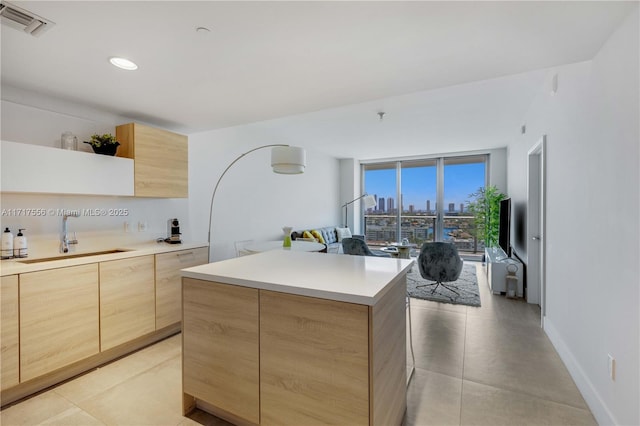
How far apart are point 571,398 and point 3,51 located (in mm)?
4307

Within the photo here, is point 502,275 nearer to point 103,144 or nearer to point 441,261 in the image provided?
point 441,261

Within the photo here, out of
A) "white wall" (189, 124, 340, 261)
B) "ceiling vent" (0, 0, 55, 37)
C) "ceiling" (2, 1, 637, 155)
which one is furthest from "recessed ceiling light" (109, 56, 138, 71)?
"white wall" (189, 124, 340, 261)

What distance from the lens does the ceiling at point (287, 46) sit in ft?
4.89

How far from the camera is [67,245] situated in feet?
8.57

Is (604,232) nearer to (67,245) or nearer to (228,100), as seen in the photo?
(228,100)

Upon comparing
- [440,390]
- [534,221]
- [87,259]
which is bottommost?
[440,390]

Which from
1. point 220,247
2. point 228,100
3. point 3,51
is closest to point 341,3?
point 228,100

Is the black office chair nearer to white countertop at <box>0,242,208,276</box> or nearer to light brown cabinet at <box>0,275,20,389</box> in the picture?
white countertop at <box>0,242,208,276</box>

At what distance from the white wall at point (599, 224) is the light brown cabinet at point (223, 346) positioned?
6.16ft

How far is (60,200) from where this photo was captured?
2.62 metres

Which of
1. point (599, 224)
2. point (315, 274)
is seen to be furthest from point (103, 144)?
point (599, 224)

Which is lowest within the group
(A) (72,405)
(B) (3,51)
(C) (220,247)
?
(A) (72,405)

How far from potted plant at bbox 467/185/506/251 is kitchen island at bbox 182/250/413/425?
516cm

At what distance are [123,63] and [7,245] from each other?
162cm
